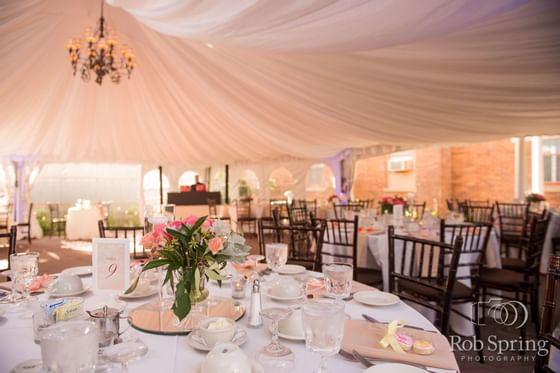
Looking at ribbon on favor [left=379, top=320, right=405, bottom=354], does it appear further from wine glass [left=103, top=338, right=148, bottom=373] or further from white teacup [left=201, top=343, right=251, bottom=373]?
wine glass [left=103, top=338, right=148, bottom=373]

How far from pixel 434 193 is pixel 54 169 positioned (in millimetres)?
11462

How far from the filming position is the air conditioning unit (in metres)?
11.5

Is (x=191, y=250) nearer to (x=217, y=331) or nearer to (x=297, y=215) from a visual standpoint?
(x=217, y=331)

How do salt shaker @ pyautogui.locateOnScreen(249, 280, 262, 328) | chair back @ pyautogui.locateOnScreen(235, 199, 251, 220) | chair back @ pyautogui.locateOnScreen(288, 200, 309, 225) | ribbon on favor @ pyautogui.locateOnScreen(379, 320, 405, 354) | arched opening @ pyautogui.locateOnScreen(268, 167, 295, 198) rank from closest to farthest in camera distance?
ribbon on favor @ pyautogui.locateOnScreen(379, 320, 405, 354) < salt shaker @ pyautogui.locateOnScreen(249, 280, 262, 328) < chair back @ pyautogui.locateOnScreen(288, 200, 309, 225) < chair back @ pyautogui.locateOnScreen(235, 199, 251, 220) < arched opening @ pyautogui.locateOnScreen(268, 167, 295, 198)

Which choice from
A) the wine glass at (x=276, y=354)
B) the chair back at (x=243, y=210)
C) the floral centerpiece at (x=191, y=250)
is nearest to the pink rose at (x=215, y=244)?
the floral centerpiece at (x=191, y=250)

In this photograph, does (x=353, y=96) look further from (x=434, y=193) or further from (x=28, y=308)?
(x=434, y=193)

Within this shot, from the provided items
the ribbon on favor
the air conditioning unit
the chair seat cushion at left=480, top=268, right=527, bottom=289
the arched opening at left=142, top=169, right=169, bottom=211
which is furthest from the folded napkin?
the air conditioning unit

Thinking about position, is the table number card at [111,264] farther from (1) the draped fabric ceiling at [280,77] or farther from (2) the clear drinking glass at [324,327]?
(1) the draped fabric ceiling at [280,77]

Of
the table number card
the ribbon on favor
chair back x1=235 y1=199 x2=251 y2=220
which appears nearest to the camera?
the ribbon on favor

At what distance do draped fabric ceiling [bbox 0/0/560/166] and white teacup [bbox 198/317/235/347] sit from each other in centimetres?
186

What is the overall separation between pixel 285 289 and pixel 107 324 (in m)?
0.76

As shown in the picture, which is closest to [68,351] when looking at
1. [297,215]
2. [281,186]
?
[297,215]

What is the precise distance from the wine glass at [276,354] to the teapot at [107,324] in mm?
479

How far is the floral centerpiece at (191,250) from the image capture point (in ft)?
4.27
